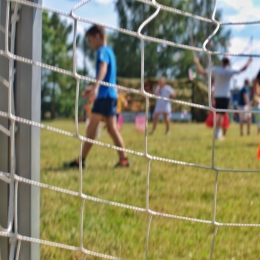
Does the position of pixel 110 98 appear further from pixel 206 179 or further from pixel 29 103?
pixel 29 103

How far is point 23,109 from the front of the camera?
165cm

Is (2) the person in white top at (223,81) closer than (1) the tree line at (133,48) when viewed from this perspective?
Yes

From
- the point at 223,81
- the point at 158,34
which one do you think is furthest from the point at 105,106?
the point at 158,34

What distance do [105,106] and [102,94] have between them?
11 centimetres

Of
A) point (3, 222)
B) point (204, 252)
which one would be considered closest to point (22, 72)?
point (3, 222)

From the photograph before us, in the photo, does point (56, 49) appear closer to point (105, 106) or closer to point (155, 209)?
A: point (105, 106)

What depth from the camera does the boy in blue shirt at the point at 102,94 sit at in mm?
4363

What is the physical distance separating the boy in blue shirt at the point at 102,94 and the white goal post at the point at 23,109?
103 inches

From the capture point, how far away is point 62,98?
81.0ft

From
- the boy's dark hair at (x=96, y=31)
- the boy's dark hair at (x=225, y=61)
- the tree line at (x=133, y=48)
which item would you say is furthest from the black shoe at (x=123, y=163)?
the tree line at (x=133, y=48)

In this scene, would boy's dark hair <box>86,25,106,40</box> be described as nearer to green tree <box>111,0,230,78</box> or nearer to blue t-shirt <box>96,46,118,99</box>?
blue t-shirt <box>96,46,118,99</box>

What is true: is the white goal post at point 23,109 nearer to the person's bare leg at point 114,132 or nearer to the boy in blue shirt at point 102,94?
the boy in blue shirt at point 102,94

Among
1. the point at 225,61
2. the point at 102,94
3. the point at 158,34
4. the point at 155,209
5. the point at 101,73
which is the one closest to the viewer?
the point at 155,209

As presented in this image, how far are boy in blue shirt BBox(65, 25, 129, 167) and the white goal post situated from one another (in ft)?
8.58
